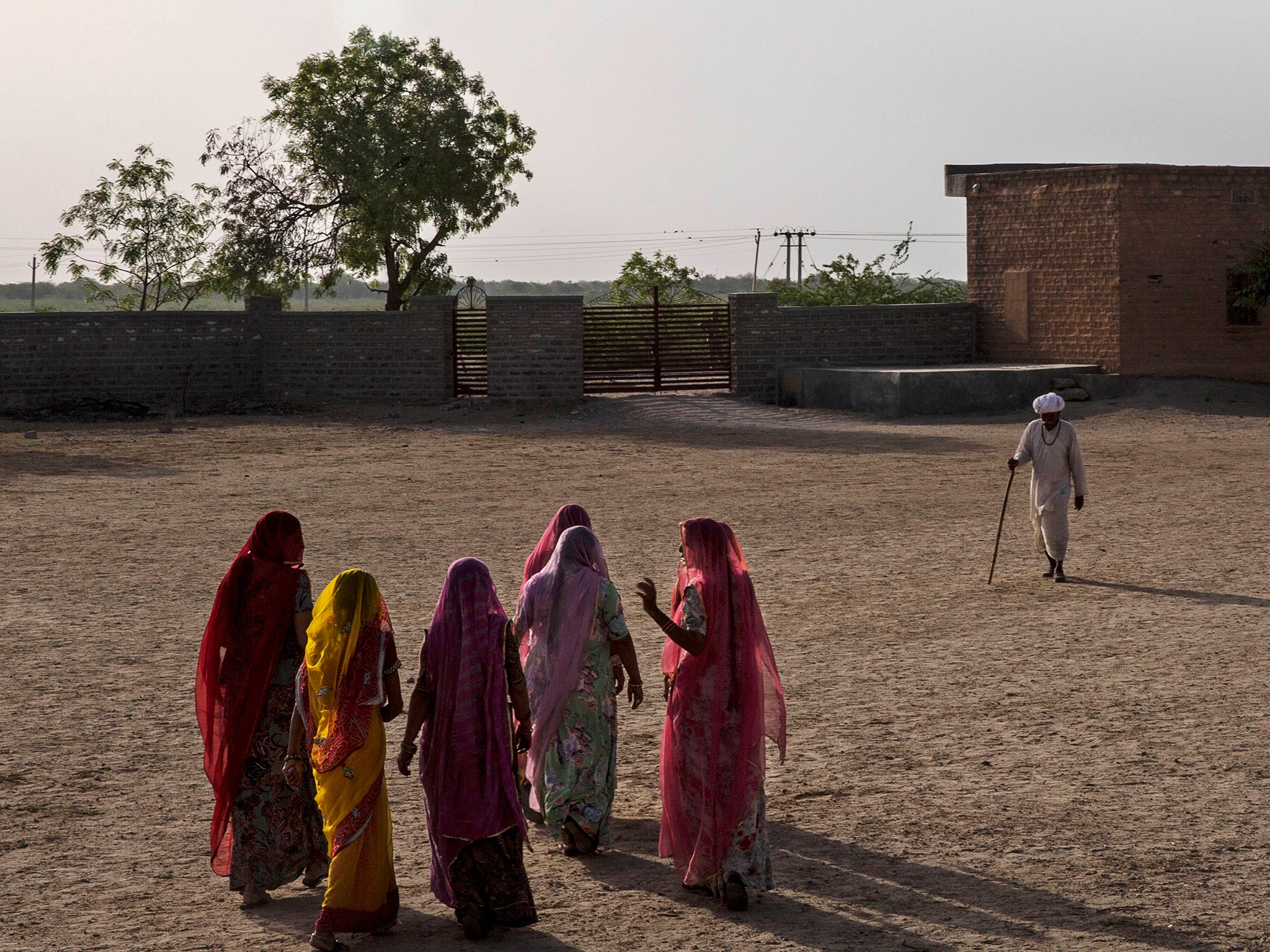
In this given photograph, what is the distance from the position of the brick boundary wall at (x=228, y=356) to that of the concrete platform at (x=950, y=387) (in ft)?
22.8

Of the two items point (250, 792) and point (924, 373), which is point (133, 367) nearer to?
point (924, 373)

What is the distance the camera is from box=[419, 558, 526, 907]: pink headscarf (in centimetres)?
429

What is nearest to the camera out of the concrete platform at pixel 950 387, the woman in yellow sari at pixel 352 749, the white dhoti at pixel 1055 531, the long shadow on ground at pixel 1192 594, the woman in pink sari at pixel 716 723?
the woman in yellow sari at pixel 352 749

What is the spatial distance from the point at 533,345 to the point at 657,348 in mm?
2526

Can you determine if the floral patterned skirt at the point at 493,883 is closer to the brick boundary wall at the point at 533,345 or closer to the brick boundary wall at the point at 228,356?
the brick boundary wall at the point at 533,345

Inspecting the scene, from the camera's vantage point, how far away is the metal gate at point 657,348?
24.7m

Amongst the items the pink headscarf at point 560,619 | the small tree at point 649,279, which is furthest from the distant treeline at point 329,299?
the pink headscarf at point 560,619

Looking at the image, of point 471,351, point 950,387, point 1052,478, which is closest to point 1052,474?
point 1052,478

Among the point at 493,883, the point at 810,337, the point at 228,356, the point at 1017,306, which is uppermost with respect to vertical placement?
the point at 1017,306

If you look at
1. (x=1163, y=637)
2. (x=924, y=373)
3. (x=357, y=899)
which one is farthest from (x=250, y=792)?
(x=924, y=373)

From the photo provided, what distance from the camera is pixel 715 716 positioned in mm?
4668

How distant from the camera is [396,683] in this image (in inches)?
173

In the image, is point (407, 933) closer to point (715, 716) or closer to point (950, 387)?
point (715, 716)

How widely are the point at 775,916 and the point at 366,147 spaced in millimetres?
26060
